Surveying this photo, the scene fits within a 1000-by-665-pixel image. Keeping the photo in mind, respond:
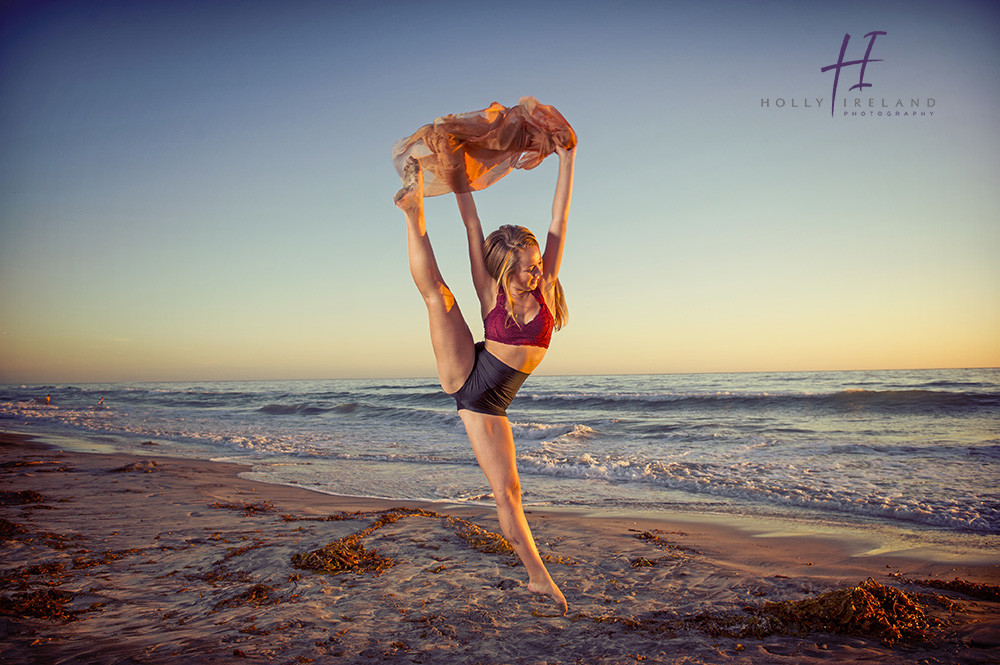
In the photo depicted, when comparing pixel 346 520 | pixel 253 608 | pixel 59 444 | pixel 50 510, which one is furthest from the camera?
pixel 59 444

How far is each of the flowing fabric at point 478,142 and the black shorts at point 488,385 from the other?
1028 millimetres

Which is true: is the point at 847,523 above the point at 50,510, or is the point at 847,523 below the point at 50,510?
below

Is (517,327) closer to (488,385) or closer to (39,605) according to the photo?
(488,385)

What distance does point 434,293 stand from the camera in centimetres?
282

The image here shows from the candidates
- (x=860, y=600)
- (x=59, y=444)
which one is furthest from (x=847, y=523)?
(x=59, y=444)

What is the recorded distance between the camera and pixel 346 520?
585cm

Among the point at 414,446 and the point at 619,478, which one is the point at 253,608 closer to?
the point at 619,478

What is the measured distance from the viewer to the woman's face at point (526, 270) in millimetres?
2922

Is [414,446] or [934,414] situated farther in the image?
[934,414]

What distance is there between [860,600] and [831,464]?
25.8 ft

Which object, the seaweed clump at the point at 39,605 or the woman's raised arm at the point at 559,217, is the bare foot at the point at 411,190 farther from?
the seaweed clump at the point at 39,605

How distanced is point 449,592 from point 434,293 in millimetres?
2319

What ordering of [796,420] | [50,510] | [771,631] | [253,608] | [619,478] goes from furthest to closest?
[796,420]
[619,478]
[50,510]
[253,608]
[771,631]

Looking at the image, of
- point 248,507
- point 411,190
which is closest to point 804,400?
point 248,507
